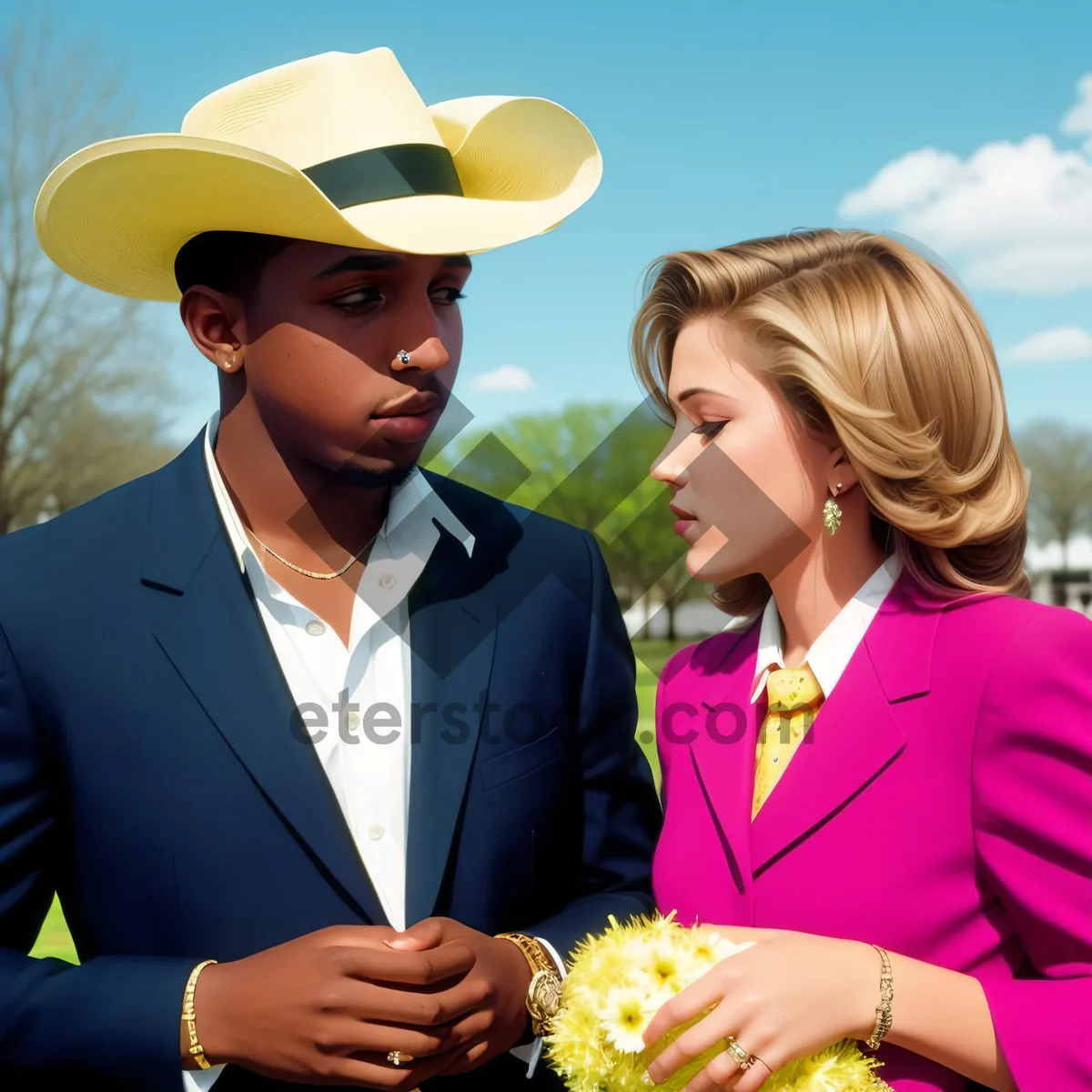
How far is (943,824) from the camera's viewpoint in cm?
238

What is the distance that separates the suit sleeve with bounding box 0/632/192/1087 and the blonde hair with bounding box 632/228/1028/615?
185cm

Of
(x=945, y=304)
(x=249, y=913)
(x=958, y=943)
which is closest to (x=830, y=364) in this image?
(x=945, y=304)

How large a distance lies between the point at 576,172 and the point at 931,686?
1640mm

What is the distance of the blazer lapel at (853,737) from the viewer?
98.8 inches

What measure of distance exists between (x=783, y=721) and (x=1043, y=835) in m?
0.69

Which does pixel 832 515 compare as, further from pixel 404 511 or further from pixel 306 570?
pixel 306 570

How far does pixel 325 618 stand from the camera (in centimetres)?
283

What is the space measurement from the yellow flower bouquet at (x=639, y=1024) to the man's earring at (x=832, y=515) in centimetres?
96

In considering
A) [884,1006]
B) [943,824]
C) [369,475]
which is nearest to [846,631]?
[943,824]

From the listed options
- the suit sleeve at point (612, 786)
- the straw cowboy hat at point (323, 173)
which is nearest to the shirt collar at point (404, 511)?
the suit sleeve at point (612, 786)

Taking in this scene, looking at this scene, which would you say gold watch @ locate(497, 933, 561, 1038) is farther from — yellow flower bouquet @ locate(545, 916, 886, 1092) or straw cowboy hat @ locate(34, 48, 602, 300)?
straw cowboy hat @ locate(34, 48, 602, 300)

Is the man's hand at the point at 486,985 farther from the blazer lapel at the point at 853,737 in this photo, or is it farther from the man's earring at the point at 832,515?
the man's earring at the point at 832,515

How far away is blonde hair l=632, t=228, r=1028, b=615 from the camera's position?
257 cm

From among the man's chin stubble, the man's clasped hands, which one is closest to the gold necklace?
the man's chin stubble
